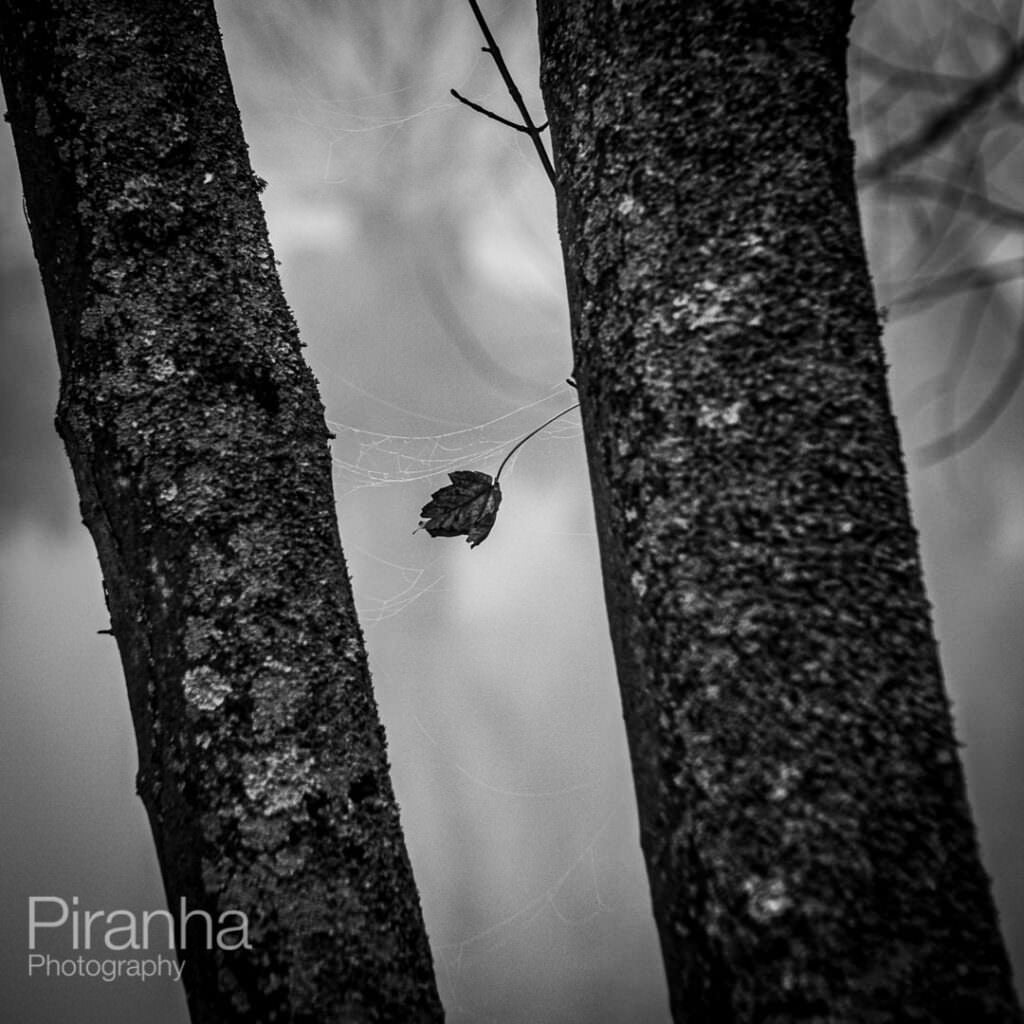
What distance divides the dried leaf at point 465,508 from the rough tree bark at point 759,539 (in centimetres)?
33

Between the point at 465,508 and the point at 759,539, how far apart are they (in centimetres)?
46

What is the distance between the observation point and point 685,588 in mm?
427

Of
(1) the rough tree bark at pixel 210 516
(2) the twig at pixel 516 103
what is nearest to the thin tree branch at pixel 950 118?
(2) the twig at pixel 516 103

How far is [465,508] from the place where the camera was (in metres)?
0.83

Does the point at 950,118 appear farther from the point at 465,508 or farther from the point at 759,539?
the point at 465,508

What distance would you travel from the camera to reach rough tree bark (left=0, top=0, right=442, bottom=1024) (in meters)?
0.53

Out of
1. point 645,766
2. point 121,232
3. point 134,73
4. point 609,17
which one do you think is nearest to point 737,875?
point 645,766

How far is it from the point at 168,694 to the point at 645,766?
0.37 metres

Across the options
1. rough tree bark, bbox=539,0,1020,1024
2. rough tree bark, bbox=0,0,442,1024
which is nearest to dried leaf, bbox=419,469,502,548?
rough tree bark, bbox=0,0,442,1024

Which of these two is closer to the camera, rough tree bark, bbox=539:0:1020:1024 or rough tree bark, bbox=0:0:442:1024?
rough tree bark, bbox=539:0:1020:1024

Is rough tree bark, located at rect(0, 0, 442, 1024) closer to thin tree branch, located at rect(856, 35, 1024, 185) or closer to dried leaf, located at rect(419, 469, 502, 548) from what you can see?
dried leaf, located at rect(419, 469, 502, 548)

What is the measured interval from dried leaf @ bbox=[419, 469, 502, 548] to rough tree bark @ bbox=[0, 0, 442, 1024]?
168mm

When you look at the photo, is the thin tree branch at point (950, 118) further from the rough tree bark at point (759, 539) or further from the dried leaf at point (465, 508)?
the dried leaf at point (465, 508)

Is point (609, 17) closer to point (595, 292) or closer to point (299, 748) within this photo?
point (595, 292)
